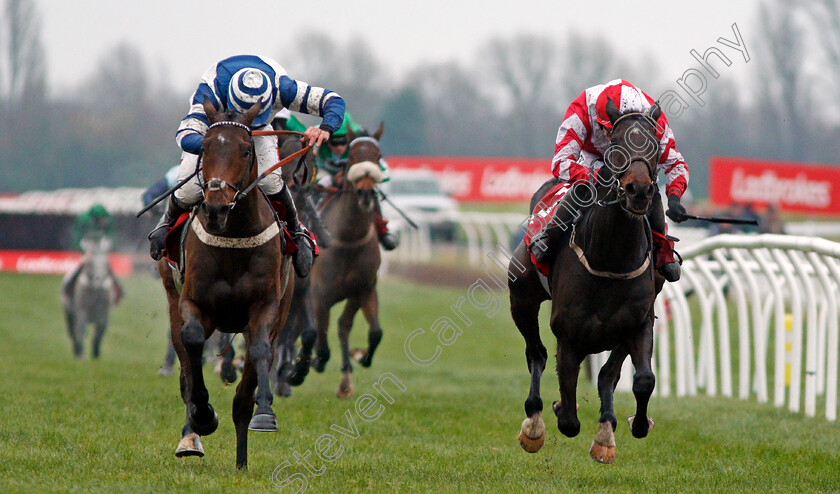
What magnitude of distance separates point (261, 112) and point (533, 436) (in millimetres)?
2192

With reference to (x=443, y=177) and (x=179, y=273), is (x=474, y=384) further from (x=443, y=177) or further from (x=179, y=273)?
(x=443, y=177)

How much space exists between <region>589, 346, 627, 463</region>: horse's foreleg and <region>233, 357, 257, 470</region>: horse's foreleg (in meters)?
1.73

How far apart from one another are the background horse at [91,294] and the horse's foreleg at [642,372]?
10.4 metres

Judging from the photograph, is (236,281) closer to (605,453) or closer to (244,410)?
(244,410)

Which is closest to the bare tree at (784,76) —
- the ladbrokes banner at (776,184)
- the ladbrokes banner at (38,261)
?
the ladbrokes banner at (776,184)

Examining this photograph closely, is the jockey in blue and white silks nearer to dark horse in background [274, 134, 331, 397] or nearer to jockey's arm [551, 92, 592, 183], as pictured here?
jockey's arm [551, 92, 592, 183]

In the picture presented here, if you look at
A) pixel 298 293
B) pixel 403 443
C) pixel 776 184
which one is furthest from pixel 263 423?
pixel 776 184

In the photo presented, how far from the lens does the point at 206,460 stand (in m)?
5.62

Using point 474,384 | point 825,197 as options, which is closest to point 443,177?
point 825,197

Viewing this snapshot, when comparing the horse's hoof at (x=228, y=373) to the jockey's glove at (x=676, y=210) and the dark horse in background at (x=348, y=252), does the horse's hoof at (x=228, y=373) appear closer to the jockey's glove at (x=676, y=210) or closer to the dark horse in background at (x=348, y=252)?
Result: the dark horse in background at (x=348, y=252)

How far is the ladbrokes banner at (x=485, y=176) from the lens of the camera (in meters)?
36.7

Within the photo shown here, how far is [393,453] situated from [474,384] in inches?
185

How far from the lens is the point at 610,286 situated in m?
5.18

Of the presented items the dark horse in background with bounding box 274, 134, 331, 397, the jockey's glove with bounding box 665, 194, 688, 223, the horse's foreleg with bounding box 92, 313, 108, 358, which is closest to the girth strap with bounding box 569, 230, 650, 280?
the jockey's glove with bounding box 665, 194, 688, 223
